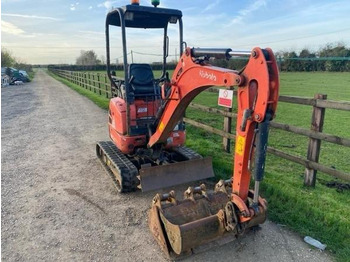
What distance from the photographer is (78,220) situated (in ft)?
12.6

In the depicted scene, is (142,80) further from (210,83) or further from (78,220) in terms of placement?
(78,220)

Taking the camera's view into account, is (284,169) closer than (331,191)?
No

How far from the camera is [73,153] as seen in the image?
21.7ft

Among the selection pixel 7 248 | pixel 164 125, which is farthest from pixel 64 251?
pixel 164 125

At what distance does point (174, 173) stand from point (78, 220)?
148 cm

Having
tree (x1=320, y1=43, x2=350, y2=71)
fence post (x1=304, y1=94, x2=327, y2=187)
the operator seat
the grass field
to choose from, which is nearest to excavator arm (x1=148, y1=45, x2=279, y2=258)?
the grass field

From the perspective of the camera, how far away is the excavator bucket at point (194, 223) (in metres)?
2.83

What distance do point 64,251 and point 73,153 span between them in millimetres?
3663

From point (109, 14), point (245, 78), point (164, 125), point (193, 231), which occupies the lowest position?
point (193, 231)

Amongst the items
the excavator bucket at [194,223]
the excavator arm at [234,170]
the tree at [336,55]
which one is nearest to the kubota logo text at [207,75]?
the excavator arm at [234,170]

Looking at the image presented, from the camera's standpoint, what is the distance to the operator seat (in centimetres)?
475

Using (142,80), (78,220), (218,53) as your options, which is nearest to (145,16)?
(142,80)

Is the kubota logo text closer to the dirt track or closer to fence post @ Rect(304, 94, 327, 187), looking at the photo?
the dirt track

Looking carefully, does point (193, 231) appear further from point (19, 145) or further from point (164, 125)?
point (19, 145)
